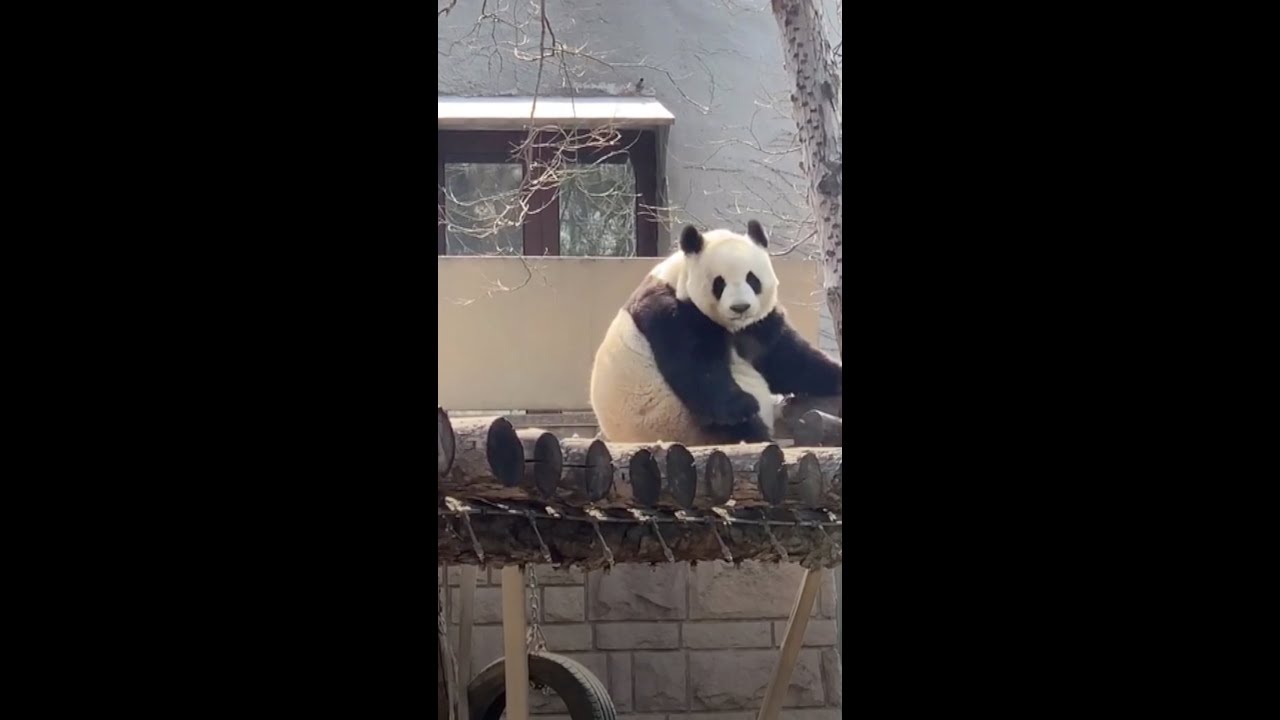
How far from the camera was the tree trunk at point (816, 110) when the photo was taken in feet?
5.25

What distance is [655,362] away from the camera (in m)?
1.63

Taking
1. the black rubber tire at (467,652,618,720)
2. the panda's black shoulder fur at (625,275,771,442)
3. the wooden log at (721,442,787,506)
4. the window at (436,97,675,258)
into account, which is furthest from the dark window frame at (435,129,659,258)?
the black rubber tire at (467,652,618,720)

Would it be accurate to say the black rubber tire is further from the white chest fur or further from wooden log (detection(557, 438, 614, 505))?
the white chest fur

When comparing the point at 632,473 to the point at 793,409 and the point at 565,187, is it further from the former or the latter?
the point at 565,187

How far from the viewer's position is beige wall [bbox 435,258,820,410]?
4.93 feet

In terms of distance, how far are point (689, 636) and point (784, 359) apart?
47 cm

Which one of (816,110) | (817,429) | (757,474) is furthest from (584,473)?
(816,110)
